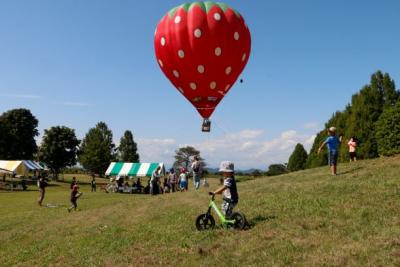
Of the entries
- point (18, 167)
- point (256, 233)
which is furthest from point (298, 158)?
point (256, 233)

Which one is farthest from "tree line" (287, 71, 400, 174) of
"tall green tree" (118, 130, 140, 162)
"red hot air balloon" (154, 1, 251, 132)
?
"tall green tree" (118, 130, 140, 162)

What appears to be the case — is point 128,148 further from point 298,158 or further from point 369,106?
point 369,106

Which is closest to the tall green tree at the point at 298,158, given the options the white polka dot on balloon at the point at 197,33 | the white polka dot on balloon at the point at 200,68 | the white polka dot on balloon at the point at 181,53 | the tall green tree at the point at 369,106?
the tall green tree at the point at 369,106

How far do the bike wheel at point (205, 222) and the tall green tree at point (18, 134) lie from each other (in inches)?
3713

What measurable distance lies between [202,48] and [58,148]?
91835 mm

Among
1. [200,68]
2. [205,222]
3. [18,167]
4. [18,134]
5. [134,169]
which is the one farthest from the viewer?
[18,134]

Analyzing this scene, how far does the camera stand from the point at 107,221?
21609 mm

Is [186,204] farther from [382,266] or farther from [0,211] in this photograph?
[0,211]

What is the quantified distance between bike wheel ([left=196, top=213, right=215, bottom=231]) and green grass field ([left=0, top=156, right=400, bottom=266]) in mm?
351

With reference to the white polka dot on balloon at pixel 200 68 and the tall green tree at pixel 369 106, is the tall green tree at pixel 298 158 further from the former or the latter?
the white polka dot on balloon at pixel 200 68

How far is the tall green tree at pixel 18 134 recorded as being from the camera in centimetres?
10075

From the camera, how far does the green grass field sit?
36.6 feet

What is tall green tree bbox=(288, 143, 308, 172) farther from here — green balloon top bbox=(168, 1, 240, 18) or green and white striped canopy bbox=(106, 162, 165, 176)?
green balloon top bbox=(168, 1, 240, 18)

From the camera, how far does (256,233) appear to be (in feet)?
43.7
